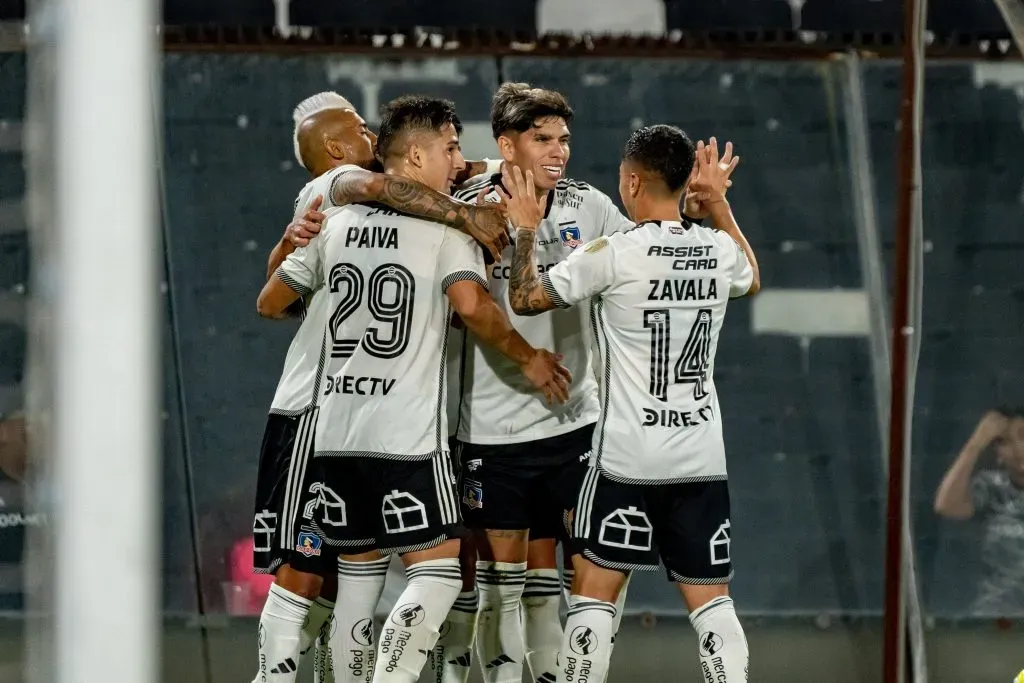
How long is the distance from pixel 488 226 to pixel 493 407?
1.93 ft

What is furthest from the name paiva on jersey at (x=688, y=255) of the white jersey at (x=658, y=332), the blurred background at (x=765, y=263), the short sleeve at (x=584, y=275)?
the blurred background at (x=765, y=263)

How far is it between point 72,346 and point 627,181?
2.37 m

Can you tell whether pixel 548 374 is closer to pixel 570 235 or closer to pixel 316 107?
pixel 570 235

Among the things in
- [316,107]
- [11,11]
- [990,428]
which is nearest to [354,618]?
[316,107]

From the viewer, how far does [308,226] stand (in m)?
3.86

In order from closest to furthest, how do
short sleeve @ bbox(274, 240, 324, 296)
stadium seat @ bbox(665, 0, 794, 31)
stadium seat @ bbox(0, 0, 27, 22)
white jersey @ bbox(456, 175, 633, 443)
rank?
stadium seat @ bbox(0, 0, 27, 22)
short sleeve @ bbox(274, 240, 324, 296)
white jersey @ bbox(456, 175, 633, 443)
stadium seat @ bbox(665, 0, 794, 31)

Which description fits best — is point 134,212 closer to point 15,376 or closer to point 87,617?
point 87,617

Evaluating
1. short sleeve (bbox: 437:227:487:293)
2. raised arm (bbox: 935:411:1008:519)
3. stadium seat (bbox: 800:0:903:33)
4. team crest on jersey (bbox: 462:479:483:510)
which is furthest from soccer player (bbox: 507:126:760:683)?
stadium seat (bbox: 800:0:903:33)

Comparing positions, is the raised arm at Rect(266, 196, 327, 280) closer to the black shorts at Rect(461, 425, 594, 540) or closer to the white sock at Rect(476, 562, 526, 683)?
the black shorts at Rect(461, 425, 594, 540)

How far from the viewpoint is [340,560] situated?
391cm

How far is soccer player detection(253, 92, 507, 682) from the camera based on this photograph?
3721mm

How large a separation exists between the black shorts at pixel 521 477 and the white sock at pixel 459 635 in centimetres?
25

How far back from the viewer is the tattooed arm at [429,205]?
3.67m

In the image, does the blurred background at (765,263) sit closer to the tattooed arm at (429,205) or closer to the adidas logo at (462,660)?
the adidas logo at (462,660)
